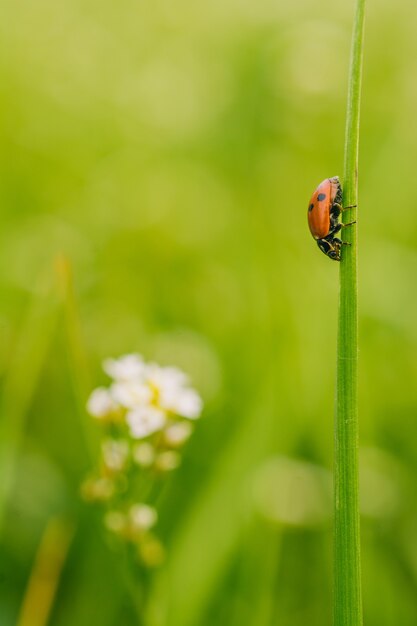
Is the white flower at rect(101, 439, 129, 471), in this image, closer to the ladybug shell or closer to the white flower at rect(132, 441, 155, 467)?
the white flower at rect(132, 441, 155, 467)

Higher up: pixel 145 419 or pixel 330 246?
pixel 330 246

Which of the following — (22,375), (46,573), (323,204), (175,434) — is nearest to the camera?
(323,204)

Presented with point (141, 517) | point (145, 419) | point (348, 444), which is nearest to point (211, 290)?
point (145, 419)

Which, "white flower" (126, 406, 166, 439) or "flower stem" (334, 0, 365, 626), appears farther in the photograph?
"white flower" (126, 406, 166, 439)

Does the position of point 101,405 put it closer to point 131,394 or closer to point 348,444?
point 131,394

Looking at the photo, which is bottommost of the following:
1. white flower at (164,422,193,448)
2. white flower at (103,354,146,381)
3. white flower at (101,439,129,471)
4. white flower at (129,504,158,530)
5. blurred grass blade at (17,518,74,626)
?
blurred grass blade at (17,518,74,626)

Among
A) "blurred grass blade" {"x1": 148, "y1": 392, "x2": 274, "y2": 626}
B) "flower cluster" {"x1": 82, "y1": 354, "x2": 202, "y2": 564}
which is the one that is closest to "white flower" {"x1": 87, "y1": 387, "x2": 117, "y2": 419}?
"flower cluster" {"x1": 82, "y1": 354, "x2": 202, "y2": 564}
